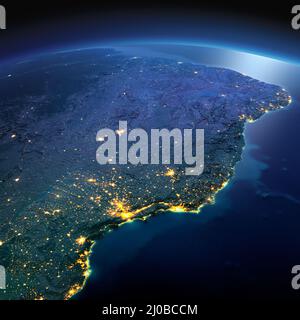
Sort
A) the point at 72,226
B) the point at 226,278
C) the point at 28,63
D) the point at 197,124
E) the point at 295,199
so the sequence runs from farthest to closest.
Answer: the point at 28,63 < the point at 197,124 < the point at 295,199 < the point at 72,226 < the point at 226,278

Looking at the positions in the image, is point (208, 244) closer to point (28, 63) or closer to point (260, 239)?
point (260, 239)

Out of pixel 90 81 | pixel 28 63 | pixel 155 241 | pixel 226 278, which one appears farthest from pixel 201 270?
pixel 28 63

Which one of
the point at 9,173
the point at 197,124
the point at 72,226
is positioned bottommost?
the point at 72,226

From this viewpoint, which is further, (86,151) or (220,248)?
(86,151)

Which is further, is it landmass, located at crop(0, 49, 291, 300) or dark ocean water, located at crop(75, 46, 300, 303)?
landmass, located at crop(0, 49, 291, 300)

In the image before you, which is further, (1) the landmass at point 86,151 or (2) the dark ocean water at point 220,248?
(1) the landmass at point 86,151

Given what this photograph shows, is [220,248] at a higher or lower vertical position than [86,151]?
lower

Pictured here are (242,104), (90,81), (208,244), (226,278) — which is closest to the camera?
(226,278)

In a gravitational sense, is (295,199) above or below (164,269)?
above
